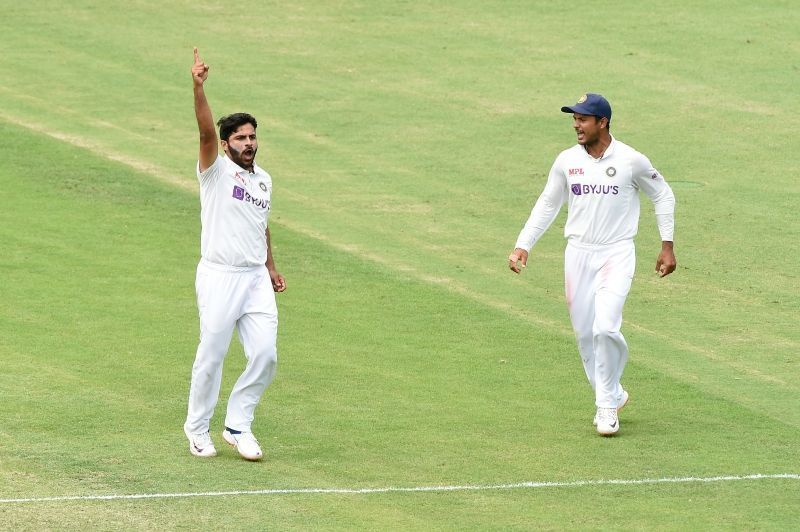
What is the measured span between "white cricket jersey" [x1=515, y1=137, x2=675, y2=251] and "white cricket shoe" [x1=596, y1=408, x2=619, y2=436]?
131cm

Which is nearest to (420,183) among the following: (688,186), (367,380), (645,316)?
(688,186)

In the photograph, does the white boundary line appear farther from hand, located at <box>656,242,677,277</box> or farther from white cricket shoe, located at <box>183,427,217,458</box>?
hand, located at <box>656,242,677,277</box>

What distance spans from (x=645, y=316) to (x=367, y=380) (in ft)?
12.2

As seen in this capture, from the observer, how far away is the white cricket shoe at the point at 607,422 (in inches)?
499

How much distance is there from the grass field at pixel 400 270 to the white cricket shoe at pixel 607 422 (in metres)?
0.08

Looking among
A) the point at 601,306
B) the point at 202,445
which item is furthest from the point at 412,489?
the point at 601,306

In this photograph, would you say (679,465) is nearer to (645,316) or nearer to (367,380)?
(367,380)

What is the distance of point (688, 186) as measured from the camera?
72.3 feet

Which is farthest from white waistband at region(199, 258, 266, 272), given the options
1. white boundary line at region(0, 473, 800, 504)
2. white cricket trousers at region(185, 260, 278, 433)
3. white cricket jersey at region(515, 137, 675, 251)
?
white cricket jersey at region(515, 137, 675, 251)

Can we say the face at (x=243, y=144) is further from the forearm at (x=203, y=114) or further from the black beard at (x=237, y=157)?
the forearm at (x=203, y=114)

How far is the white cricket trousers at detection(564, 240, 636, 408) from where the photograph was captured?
12742mm

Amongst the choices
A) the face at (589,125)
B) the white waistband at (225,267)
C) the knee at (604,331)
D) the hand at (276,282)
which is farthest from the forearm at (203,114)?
the knee at (604,331)

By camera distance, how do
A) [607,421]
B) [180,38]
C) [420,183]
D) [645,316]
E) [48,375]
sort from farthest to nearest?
[180,38] < [420,183] < [645,316] < [48,375] < [607,421]

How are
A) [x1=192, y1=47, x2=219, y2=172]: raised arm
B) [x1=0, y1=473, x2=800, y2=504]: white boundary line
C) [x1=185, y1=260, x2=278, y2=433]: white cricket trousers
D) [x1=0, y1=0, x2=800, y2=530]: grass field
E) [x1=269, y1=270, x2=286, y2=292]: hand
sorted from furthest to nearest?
[x1=269, y1=270, x2=286, y2=292]: hand, [x1=185, y1=260, x2=278, y2=433]: white cricket trousers, [x1=0, y1=0, x2=800, y2=530]: grass field, [x1=192, y1=47, x2=219, y2=172]: raised arm, [x1=0, y1=473, x2=800, y2=504]: white boundary line
